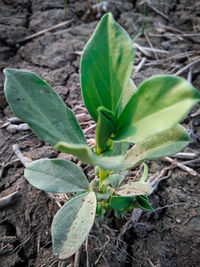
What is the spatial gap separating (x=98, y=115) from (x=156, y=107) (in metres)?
0.19

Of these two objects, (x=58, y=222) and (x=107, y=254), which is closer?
(x=58, y=222)

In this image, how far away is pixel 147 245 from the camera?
119 centimetres

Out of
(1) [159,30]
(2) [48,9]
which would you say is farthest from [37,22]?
(1) [159,30]

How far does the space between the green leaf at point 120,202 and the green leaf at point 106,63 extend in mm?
354

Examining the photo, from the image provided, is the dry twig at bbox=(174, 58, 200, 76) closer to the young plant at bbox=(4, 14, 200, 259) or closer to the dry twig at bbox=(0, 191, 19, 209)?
the young plant at bbox=(4, 14, 200, 259)

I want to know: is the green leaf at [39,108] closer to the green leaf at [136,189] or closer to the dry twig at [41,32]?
the green leaf at [136,189]

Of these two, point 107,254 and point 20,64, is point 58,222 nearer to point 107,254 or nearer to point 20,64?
point 107,254

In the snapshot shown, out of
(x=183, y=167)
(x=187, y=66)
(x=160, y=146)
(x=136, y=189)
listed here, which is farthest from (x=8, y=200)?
(x=187, y=66)

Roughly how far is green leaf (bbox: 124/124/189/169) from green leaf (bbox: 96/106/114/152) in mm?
161

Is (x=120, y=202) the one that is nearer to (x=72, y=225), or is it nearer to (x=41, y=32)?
(x=72, y=225)

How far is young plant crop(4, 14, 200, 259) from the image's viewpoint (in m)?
0.78

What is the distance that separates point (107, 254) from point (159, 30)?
6.94ft

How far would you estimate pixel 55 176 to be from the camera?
101 cm

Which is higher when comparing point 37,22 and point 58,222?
point 37,22
